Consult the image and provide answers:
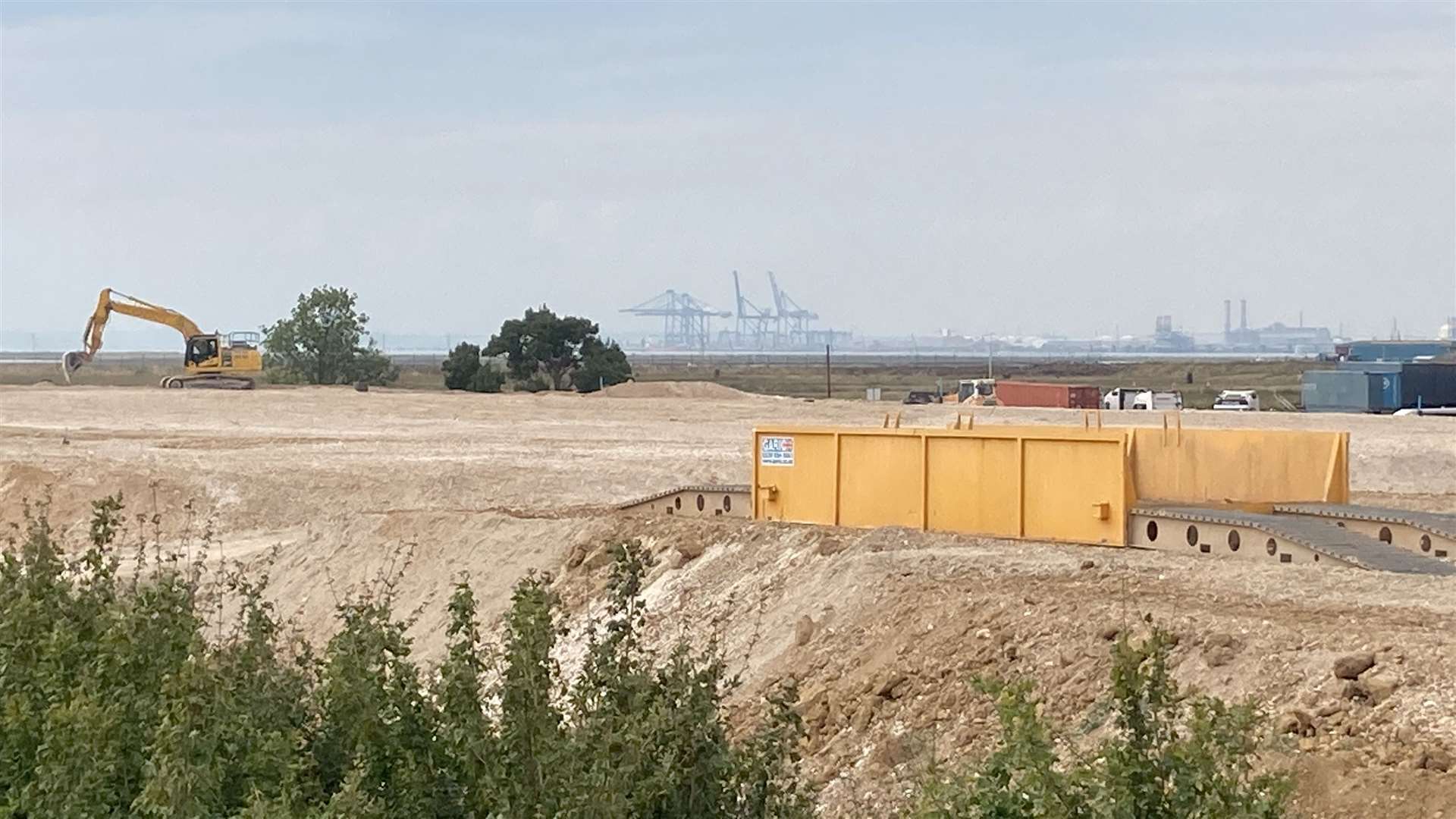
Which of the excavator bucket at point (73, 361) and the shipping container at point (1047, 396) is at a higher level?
the excavator bucket at point (73, 361)

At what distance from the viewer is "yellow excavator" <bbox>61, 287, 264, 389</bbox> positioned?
71.8 metres

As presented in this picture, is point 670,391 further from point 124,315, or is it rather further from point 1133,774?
point 1133,774

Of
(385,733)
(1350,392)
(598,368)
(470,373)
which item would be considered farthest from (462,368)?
(385,733)

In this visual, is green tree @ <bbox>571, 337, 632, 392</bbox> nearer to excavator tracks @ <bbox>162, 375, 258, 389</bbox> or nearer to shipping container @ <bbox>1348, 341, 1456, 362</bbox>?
excavator tracks @ <bbox>162, 375, 258, 389</bbox>

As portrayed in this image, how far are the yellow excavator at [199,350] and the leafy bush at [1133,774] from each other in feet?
214

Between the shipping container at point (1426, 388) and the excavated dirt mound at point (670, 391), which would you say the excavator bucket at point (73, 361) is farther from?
the shipping container at point (1426, 388)

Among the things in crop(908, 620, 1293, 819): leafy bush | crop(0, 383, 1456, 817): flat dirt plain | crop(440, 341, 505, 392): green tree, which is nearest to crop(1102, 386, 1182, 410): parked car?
crop(440, 341, 505, 392): green tree

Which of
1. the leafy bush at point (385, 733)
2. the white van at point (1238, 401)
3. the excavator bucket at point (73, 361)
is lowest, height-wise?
the white van at point (1238, 401)

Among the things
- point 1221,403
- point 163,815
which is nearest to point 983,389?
point 1221,403

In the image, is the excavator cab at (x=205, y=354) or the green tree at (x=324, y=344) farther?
the green tree at (x=324, y=344)

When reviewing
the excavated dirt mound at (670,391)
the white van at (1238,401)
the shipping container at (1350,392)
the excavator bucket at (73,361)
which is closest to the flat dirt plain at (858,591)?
the white van at (1238,401)

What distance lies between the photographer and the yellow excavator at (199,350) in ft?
236

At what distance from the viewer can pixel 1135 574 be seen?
16.1m

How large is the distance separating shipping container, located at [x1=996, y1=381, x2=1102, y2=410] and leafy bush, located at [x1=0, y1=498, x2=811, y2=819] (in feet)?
182
